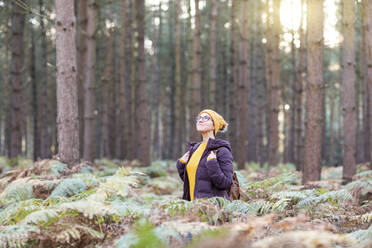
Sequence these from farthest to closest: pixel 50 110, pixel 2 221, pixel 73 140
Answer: pixel 50 110
pixel 73 140
pixel 2 221

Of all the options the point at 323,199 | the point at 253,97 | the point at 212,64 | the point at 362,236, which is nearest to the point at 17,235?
the point at 362,236

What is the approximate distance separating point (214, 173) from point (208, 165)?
0.32 feet

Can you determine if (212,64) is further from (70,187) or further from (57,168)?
(70,187)

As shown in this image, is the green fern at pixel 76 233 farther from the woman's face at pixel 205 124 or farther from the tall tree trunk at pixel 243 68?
the tall tree trunk at pixel 243 68

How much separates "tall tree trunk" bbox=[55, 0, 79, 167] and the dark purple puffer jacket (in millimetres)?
3310

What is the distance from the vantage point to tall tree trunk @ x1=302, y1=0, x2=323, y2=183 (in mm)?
7141

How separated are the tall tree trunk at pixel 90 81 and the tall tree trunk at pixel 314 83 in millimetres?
6053

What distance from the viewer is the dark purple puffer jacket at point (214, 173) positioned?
160 inches

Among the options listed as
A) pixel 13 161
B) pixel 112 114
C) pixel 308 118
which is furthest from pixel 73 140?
pixel 112 114

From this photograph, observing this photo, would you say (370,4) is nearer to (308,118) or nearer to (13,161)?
(308,118)

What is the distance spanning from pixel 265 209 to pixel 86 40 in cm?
966

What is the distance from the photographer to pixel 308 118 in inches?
287

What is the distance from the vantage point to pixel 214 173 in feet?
13.3

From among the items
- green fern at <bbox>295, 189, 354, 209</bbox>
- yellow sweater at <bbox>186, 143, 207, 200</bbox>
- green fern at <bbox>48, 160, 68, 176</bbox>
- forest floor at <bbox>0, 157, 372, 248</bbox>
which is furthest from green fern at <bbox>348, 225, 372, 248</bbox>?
green fern at <bbox>48, 160, 68, 176</bbox>
